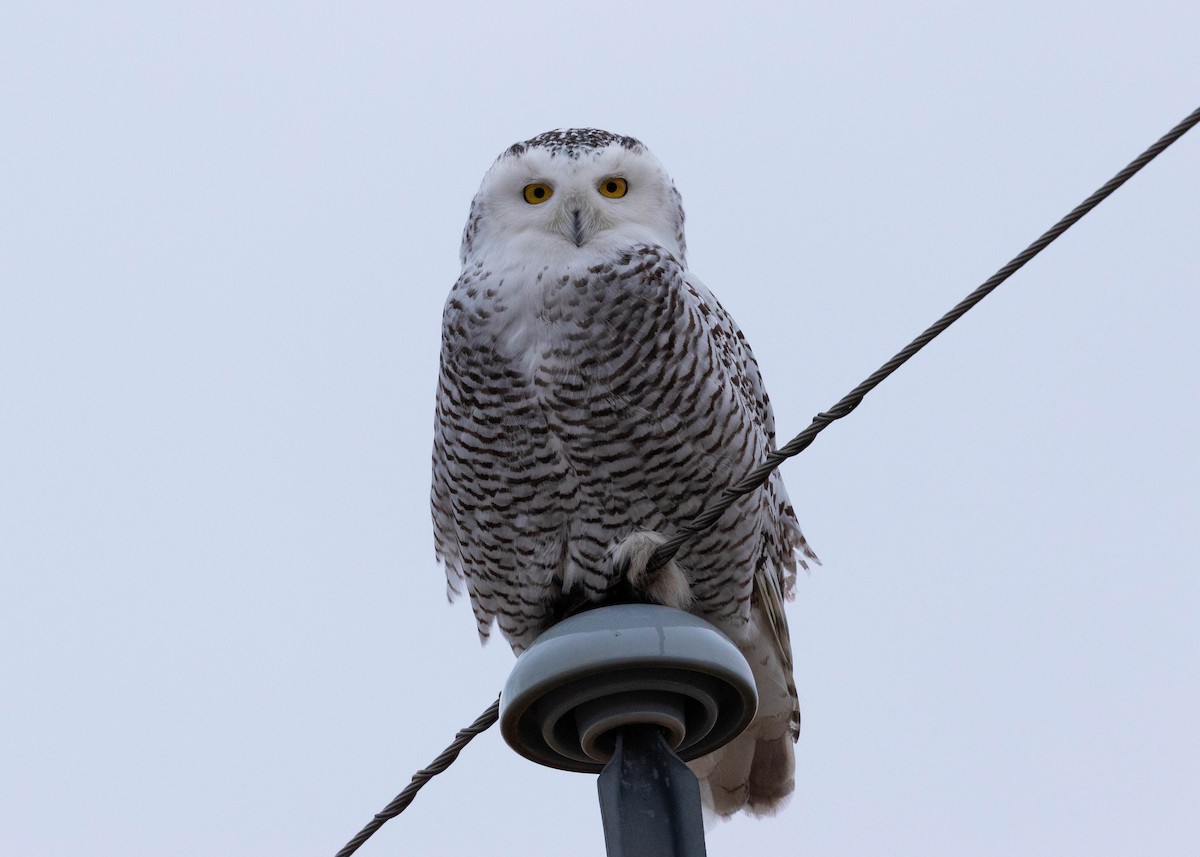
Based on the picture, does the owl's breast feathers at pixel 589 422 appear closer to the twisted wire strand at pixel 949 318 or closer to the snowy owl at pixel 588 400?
the snowy owl at pixel 588 400

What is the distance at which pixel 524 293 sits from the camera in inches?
194

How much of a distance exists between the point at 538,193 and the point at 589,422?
2.58 feet

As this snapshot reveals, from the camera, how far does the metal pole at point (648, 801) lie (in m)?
3.84

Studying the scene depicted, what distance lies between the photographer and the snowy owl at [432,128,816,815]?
487 centimetres

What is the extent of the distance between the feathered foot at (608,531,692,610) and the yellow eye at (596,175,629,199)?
1.03m

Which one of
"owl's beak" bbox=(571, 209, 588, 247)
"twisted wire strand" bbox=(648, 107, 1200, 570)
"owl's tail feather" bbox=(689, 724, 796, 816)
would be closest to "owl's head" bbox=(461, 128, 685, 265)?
"owl's beak" bbox=(571, 209, 588, 247)

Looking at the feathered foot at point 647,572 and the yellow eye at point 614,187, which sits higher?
the yellow eye at point 614,187

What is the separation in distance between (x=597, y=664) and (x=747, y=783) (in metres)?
2.05

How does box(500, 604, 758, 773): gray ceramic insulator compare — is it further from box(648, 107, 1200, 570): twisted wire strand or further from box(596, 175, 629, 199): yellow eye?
box(596, 175, 629, 199): yellow eye

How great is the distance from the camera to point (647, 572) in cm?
500

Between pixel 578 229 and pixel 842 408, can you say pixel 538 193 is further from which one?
pixel 842 408

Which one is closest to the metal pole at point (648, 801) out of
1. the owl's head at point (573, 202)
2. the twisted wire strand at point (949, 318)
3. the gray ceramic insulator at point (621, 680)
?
the gray ceramic insulator at point (621, 680)

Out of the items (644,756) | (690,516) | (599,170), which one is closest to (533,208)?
(599,170)

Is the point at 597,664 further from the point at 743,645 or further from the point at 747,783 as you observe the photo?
the point at 747,783
